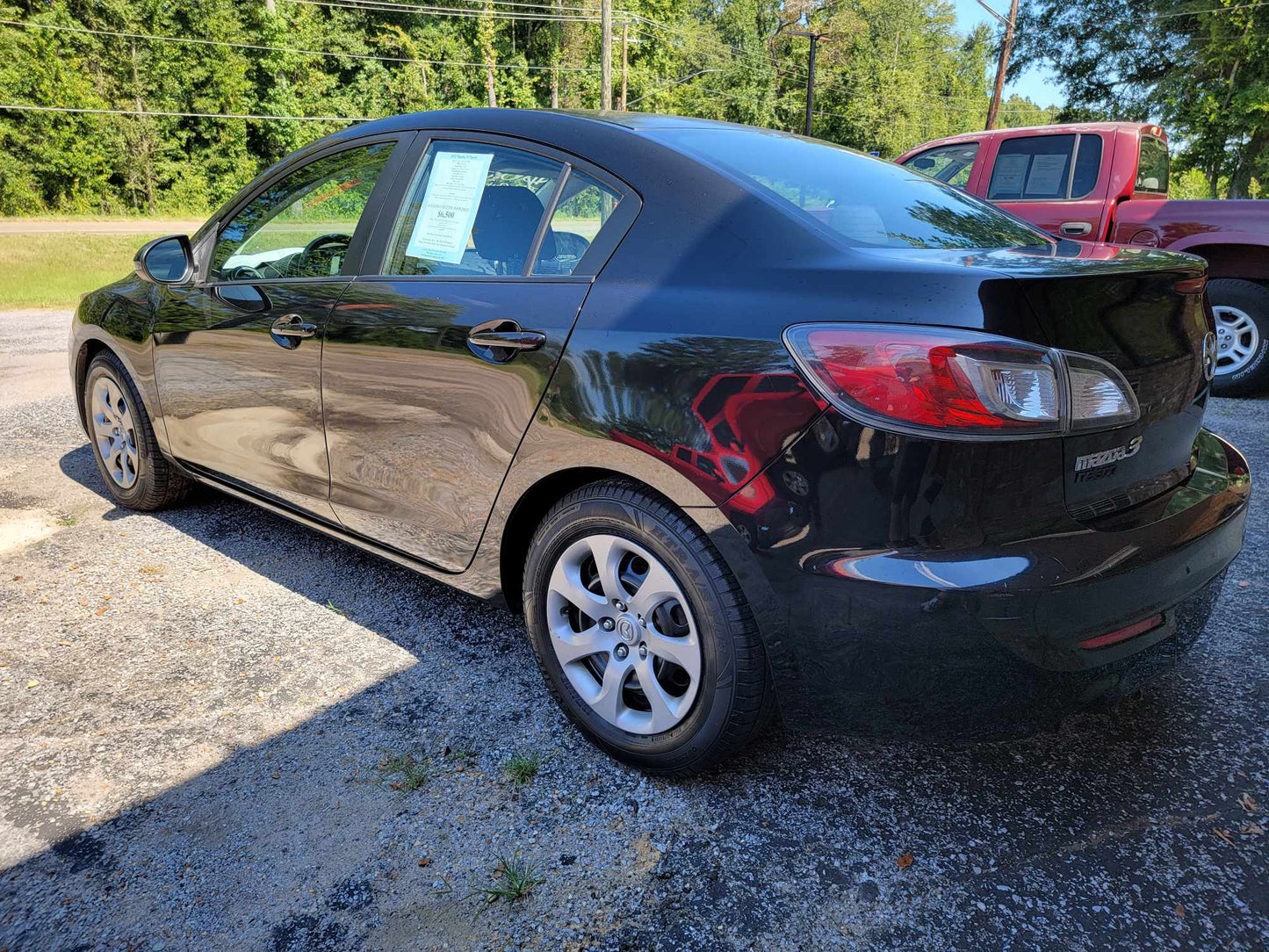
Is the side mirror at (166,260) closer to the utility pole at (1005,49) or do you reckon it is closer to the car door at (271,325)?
the car door at (271,325)

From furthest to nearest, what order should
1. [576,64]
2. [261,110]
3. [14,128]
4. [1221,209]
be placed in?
[576,64] < [261,110] < [14,128] < [1221,209]

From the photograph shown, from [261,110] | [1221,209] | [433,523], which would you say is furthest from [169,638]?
[261,110]

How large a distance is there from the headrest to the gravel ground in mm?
1280

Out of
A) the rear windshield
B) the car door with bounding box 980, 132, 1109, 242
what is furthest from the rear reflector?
the car door with bounding box 980, 132, 1109, 242

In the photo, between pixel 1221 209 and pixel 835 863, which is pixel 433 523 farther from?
pixel 1221 209

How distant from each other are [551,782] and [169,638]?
1568 millimetres

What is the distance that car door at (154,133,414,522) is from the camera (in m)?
2.87

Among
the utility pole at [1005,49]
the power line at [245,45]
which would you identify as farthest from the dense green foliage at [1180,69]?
the power line at [245,45]

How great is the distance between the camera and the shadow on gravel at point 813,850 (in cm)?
Answer: 177

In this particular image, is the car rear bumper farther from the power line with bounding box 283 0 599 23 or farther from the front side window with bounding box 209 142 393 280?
the power line with bounding box 283 0 599 23

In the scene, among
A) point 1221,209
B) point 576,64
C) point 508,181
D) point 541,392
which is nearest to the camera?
point 541,392

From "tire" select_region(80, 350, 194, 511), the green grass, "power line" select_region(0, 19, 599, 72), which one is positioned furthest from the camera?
"power line" select_region(0, 19, 599, 72)

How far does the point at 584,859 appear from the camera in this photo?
197 cm

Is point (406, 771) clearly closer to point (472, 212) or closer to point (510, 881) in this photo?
point (510, 881)
